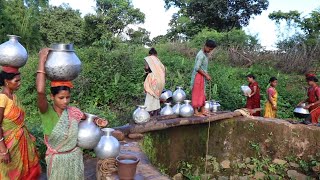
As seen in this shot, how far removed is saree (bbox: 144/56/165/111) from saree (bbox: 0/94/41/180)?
10.3ft

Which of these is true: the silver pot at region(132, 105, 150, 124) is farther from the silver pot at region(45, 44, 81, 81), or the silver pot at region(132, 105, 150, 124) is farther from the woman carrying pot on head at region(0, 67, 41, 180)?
the silver pot at region(45, 44, 81, 81)

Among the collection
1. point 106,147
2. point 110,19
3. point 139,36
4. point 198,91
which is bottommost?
point 106,147

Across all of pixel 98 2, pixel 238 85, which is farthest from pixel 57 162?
pixel 98 2

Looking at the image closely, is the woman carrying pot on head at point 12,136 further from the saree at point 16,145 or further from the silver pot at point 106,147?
the silver pot at point 106,147

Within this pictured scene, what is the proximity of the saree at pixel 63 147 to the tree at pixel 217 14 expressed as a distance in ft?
52.5

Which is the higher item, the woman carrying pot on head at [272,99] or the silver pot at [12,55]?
the silver pot at [12,55]

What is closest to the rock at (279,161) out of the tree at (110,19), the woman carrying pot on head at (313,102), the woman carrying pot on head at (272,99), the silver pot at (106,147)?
the woman carrying pot on head at (313,102)

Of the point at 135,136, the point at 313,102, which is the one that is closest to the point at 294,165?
the point at 313,102

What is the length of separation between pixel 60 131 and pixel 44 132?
14cm

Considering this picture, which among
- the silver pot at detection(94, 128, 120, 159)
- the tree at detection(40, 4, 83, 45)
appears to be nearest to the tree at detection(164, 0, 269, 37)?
the tree at detection(40, 4, 83, 45)

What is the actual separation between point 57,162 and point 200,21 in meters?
17.1

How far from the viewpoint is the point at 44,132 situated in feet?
8.34

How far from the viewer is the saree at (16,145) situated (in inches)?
109

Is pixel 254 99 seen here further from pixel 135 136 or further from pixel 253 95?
pixel 135 136
